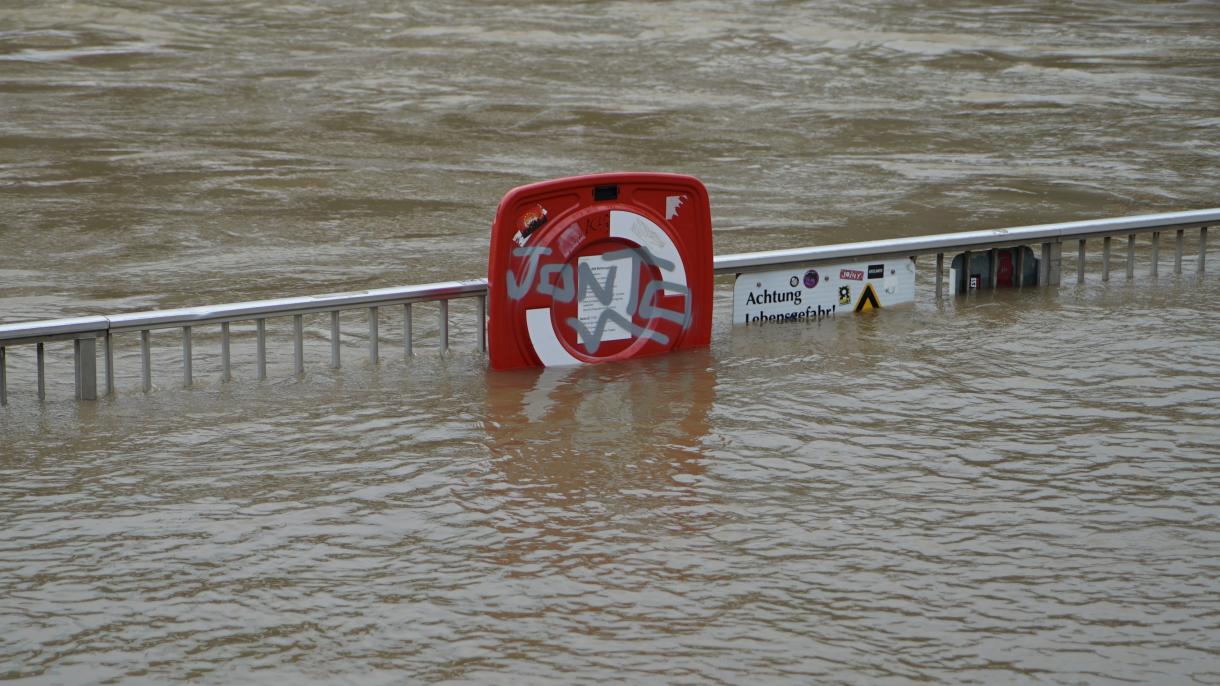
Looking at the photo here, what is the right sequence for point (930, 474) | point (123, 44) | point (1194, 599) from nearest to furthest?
point (1194, 599) → point (930, 474) → point (123, 44)

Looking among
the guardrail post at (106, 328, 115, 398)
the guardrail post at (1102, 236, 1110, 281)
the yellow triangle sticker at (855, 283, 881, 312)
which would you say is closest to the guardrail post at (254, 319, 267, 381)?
the guardrail post at (106, 328, 115, 398)

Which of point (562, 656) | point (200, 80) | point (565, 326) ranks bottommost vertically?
point (562, 656)

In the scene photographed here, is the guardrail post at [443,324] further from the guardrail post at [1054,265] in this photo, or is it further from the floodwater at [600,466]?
the guardrail post at [1054,265]

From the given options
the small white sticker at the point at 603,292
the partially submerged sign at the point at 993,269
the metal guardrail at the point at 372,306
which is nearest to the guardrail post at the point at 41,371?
the metal guardrail at the point at 372,306

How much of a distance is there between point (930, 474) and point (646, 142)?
10327 millimetres

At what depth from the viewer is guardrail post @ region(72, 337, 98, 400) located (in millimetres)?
6332

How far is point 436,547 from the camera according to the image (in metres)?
4.82

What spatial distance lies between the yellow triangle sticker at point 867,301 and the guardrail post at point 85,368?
12.1 ft

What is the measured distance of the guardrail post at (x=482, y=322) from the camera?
715 centimetres

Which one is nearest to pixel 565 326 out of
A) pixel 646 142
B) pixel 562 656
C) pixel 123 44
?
pixel 562 656

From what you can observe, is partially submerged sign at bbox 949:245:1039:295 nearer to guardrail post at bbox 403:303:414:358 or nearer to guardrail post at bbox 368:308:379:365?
guardrail post at bbox 403:303:414:358

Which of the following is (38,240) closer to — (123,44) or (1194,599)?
(1194,599)

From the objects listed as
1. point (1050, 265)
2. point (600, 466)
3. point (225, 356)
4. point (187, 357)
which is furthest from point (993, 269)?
point (187, 357)

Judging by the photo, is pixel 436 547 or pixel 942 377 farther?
pixel 942 377
